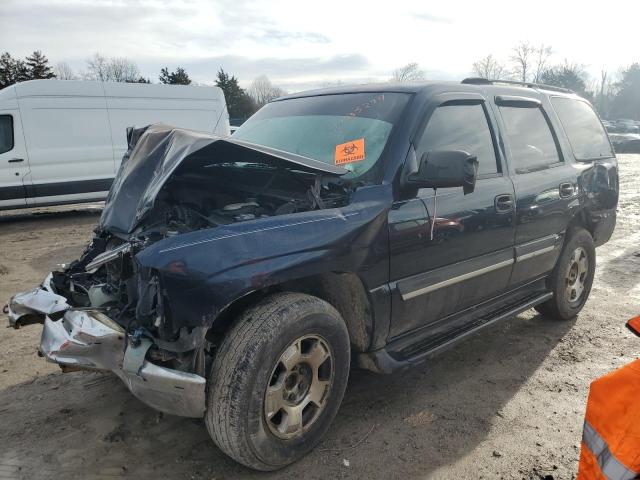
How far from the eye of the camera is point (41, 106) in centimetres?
958

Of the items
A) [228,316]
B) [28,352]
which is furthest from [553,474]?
[28,352]

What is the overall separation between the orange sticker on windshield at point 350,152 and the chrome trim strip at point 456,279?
84cm

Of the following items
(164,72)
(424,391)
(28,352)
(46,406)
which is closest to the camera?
(46,406)

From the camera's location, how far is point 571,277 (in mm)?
4504

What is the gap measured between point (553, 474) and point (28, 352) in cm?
362

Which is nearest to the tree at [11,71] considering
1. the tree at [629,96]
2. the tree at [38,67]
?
the tree at [38,67]

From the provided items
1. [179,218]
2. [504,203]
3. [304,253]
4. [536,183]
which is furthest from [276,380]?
[536,183]

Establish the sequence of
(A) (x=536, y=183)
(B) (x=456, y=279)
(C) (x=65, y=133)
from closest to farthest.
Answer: (B) (x=456, y=279)
(A) (x=536, y=183)
(C) (x=65, y=133)

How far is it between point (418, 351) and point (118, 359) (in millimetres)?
1653

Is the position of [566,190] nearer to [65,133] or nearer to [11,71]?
[65,133]

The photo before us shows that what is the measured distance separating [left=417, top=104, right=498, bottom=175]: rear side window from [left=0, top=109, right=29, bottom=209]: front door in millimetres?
8943

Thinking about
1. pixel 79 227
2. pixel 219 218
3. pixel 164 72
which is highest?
pixel 164 72

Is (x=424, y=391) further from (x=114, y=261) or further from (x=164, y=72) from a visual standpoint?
(x=164, y=72)

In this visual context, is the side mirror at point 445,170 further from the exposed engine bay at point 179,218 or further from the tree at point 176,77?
the tree at point 176,77
